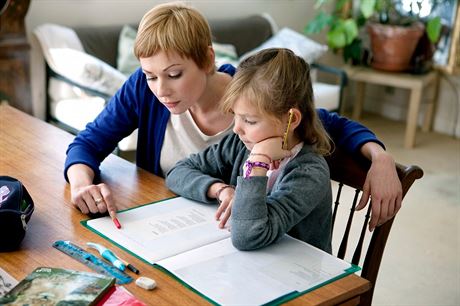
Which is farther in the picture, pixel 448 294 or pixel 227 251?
pixel 448 294

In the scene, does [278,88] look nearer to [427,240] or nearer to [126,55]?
[427,240]

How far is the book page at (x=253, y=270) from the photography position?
1.12m

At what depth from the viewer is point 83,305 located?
104cm

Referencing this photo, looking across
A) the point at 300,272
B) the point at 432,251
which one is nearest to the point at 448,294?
the point at 432,251

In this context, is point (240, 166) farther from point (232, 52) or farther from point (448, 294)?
point (232, 52)

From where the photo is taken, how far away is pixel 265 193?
127cm

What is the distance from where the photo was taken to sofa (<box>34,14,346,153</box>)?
330cm

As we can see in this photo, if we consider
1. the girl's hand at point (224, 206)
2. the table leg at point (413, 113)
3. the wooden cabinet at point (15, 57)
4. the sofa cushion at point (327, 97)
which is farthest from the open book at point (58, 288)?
the table leg at point (413, 113)

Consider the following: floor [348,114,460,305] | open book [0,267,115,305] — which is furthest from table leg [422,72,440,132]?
open book [0,267,115,305]

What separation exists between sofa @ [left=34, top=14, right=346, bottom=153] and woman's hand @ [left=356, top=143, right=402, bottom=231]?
72.1 inches

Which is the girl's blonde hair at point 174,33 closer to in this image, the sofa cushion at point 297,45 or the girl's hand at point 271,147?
the girl's hand at point 271,147

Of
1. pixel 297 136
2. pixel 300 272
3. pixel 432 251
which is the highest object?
pixel 297 136

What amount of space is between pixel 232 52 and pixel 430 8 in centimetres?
161

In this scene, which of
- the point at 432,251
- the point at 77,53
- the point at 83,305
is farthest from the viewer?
the point at 77,53
